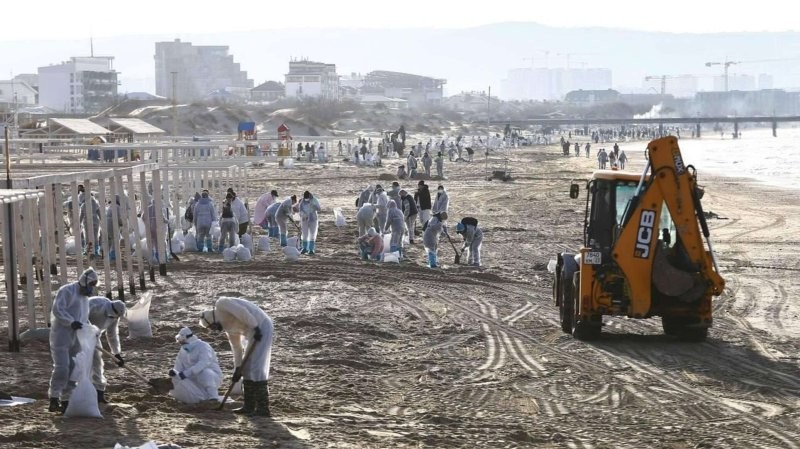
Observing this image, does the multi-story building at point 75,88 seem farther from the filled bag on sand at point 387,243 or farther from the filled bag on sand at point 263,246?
the filled bag on sand at point 387,243

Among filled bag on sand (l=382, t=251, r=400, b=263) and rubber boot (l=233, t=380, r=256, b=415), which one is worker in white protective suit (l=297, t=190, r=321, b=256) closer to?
filled bag on sand (l=382, t=251, r=400, b=263)

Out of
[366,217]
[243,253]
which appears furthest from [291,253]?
[366,217]

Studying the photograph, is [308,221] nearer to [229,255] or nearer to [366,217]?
[366,217]

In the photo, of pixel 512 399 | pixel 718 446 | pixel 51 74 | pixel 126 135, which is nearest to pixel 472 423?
pixel 512 399

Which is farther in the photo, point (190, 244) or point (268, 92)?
point (268, 92)

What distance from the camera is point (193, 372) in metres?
11.0

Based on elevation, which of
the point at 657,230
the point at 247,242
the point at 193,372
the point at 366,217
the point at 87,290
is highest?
the point at 657,230

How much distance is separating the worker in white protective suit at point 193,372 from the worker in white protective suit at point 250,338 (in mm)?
472

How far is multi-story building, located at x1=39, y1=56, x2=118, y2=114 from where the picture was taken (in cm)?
15350

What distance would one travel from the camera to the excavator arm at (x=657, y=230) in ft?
45.3

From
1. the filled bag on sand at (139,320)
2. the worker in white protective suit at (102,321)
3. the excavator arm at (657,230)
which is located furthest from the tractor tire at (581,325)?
the worker in white protective suit at (102,321)

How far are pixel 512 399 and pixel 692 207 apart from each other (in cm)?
350

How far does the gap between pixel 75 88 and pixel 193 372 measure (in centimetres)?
15165

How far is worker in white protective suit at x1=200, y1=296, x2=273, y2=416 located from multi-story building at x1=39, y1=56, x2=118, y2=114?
141 meters
